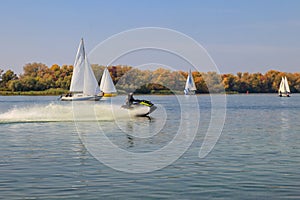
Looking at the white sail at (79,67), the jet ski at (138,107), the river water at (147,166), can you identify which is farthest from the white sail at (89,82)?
the river water at (147,166)

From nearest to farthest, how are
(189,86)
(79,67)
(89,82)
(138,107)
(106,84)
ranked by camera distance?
(138,107) < (79,67) < (89,82) < (106,84) < (189,86)

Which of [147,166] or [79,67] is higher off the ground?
[79,67]

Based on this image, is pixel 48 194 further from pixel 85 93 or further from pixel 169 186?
pixel 85 93

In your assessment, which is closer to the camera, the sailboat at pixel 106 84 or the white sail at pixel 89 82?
the white sail at pixel 89 82

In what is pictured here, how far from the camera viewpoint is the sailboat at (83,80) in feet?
287

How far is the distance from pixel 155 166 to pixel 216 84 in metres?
176

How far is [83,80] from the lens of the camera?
88.9 metres

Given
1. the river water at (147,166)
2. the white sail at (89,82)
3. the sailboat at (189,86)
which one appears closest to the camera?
the river water at (147,166)

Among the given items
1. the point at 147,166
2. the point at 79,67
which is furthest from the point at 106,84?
the point at 147,166

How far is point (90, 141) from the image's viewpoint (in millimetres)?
30625

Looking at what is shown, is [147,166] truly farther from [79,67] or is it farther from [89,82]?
[89,82]

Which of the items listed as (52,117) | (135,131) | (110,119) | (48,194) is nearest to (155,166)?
(48,194)

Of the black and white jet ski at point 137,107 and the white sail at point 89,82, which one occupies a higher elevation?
the white sail at point 89,82

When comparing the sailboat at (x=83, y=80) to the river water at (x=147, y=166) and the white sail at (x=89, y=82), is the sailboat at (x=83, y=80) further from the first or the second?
the river water at (x=147, y=166)
